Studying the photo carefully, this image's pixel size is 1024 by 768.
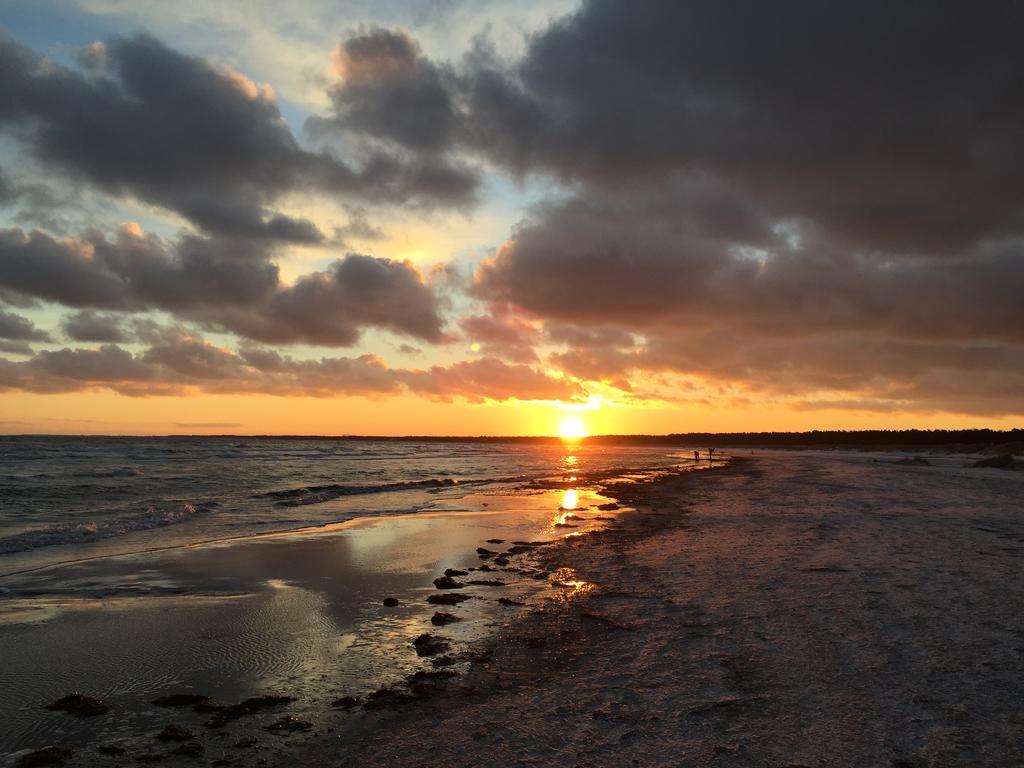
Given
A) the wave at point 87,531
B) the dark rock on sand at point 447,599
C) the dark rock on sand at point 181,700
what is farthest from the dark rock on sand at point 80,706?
the wave at point 87,531

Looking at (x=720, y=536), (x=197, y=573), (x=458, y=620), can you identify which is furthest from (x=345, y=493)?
(x=458, y=620)

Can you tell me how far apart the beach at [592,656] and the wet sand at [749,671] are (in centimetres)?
3

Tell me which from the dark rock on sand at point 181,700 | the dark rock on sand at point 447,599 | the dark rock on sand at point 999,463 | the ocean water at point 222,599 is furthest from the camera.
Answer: the dark rock on sand at point 999,463

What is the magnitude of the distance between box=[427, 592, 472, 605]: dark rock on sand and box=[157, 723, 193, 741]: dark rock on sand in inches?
195

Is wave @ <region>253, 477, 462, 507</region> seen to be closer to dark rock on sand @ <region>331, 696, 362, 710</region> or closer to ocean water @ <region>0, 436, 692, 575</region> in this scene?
ocean water @ <region>0, 436, 692, 575</region>

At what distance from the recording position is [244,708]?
6.00 meters

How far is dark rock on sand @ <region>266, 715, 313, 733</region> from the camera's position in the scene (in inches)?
216

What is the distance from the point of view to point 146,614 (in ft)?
31.5

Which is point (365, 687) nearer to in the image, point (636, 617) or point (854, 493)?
point (636, 617)

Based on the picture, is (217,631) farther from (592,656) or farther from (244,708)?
(592,656)

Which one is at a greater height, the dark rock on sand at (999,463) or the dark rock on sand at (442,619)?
the dark rock on sand at (999,463)

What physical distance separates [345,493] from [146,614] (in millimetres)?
24577

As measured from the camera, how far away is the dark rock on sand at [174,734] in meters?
5.40

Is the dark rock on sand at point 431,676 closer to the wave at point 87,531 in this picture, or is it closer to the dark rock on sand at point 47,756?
the dark rock on sand at point 47,756
